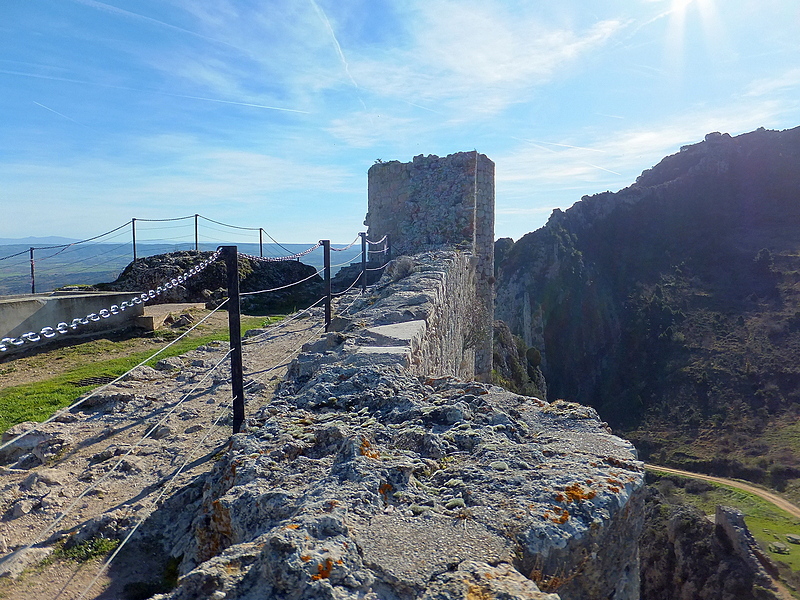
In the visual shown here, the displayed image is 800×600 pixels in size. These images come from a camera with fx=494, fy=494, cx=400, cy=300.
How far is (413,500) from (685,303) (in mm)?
50980

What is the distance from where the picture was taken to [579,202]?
197ft

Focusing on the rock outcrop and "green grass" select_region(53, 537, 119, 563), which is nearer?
"green grass" select_region(53, 537, 119, 563)

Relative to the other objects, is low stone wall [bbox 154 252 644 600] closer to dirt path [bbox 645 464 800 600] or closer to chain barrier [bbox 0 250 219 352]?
chain barrier [bbox 0 250 219 352]

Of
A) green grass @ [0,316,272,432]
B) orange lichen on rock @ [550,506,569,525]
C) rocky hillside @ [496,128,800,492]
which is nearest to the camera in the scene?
orange lichen on rock @ [550,506,569,525]

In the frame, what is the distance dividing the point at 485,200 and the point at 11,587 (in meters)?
10.0

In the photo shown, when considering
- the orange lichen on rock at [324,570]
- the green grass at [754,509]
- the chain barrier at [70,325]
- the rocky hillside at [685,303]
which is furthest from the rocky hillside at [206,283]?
the rocky hillside at [685,303]

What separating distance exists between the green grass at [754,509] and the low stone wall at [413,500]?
2503 centimetres

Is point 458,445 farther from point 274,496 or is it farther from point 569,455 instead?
point 274,496

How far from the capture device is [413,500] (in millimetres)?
1924

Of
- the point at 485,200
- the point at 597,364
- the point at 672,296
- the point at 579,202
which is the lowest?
the point at 597,364

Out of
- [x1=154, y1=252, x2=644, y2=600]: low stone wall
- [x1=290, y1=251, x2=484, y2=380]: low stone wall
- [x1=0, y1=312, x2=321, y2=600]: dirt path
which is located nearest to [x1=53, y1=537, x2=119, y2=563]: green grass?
[x1=0, y1=312, x2=321, y2=600]: dirt path

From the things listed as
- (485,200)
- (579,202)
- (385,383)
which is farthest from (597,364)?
(385,383)

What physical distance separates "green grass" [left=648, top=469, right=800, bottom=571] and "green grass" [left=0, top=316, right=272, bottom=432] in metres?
25.3

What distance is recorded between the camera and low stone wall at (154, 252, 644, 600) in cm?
148
